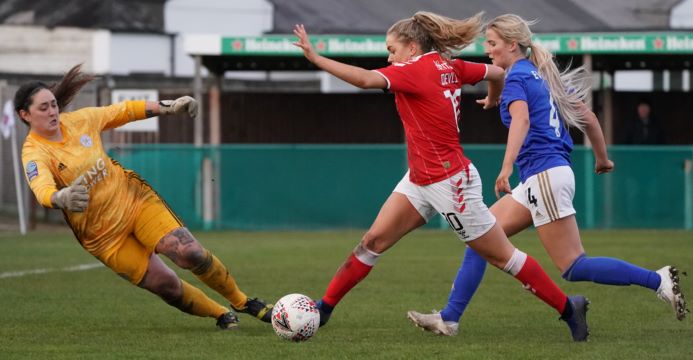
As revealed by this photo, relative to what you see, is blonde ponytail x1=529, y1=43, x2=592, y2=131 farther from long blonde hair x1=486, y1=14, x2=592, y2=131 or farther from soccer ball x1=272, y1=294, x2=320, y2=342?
soccer ball x1=272, y1=294, x2=320, y2=342

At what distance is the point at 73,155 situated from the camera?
8.37 metres

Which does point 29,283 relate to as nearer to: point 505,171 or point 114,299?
point 114,299

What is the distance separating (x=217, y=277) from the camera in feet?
28.2

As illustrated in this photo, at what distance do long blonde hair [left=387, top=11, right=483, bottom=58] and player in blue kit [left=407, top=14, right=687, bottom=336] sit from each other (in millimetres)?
388

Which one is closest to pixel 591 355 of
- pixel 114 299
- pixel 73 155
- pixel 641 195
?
pixel 73 155

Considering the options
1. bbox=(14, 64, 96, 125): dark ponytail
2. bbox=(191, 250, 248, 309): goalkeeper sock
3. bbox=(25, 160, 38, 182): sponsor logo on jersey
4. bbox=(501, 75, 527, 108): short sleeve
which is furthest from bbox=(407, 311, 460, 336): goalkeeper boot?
bbox=(14, 64, 96, 125): dark ponytail

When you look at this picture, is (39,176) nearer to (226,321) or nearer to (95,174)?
(95,174)

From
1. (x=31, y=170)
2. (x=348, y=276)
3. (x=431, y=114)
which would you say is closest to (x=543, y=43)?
(x=348, y=276)

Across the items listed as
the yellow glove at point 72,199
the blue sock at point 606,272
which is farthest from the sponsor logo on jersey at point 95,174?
the blue sock at point 606,272

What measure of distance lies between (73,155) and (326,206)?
13063 mm

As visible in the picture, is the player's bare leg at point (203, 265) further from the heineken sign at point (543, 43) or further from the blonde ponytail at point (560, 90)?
the heineken sign at point (543, 43)

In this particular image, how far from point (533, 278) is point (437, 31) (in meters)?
1.56

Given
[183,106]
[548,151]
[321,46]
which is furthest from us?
[321,46]

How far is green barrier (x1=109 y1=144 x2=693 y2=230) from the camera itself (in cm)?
2091
